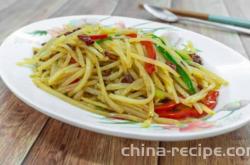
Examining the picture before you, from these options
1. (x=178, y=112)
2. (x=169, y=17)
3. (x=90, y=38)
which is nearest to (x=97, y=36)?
(x=90, y=38)

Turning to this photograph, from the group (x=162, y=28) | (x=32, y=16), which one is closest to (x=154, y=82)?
(x=162, y=28)

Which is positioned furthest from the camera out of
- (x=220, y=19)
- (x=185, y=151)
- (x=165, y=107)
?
(x=220, y=19)

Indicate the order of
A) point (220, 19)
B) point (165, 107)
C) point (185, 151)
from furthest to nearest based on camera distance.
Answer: point (220, 19) < point (165, 107) < point (185, 151)

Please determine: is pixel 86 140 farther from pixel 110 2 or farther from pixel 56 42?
pixel 110 2

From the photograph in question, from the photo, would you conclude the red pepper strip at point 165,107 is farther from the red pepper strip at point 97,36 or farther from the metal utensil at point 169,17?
the metal utensil at point 169,17

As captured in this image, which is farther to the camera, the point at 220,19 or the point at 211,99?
the point at 220,19

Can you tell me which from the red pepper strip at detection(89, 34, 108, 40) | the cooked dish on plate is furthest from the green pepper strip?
the red pepper strip at detection(89, 34, 108, 40)

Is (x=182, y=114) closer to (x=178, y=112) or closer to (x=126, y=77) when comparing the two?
(x=178, y=112)
